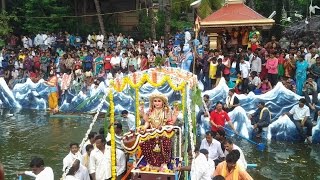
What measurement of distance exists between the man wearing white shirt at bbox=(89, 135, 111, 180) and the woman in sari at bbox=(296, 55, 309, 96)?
9963mm

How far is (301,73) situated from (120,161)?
967 cm

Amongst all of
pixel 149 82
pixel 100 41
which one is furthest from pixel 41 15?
pixel 149 82

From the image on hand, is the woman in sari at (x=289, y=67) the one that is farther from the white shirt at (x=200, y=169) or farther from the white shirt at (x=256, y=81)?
the white shirt at (x=200, y=169)

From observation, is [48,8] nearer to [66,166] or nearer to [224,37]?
Result: [224,37]

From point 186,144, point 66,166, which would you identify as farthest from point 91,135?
point 186,144

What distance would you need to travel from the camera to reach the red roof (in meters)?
21.9

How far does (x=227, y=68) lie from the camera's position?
19.4 meters

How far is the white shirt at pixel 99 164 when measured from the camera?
383 inches

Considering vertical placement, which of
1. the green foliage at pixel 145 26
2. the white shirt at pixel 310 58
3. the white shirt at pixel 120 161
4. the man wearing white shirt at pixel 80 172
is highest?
the green foliage at pixel 145 26

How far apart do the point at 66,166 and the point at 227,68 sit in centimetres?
1101

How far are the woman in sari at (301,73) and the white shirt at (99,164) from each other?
994 cm

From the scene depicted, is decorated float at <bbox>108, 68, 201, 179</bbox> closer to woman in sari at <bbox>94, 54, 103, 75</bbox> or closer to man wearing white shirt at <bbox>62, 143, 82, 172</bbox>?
man wearing white shirt at <bbox>62, 143, 82, 172</bbox>

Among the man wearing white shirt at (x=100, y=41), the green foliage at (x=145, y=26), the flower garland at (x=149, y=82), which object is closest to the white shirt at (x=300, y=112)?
the flower garland at (x=149, y=82)

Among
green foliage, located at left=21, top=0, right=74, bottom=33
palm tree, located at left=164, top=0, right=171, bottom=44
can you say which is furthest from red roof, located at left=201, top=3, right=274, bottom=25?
green foliage, located at left=21, top=0, right=74, bottom=33
